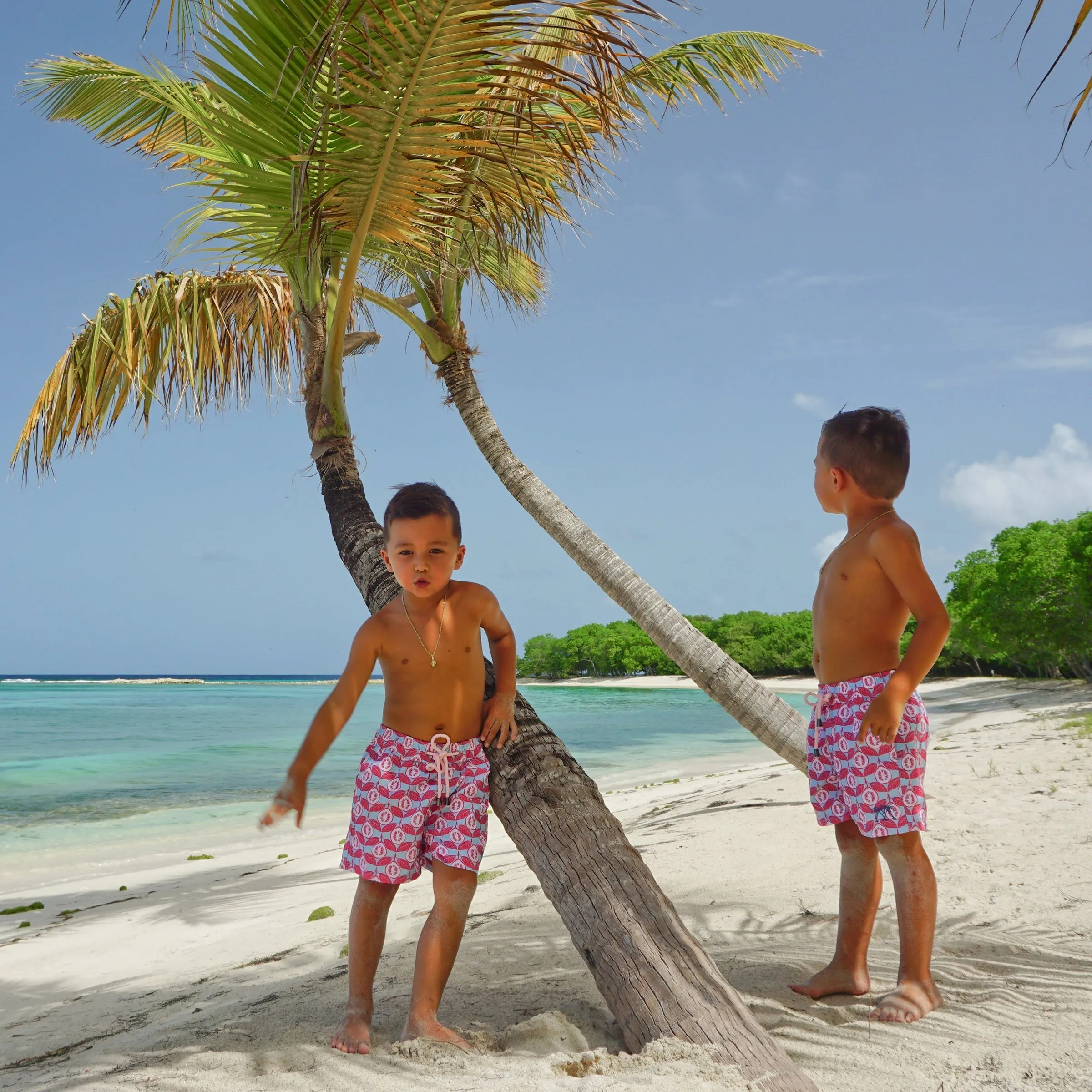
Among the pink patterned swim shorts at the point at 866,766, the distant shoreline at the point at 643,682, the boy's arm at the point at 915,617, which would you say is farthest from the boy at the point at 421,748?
the distant shoreline at the point at 643,682

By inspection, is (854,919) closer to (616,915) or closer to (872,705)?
(872,705)

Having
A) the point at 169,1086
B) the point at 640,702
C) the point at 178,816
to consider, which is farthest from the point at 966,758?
the point at 640,702

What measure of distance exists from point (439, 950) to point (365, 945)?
0.25m

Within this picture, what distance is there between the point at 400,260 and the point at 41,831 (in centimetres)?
1026

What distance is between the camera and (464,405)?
5.96 metres

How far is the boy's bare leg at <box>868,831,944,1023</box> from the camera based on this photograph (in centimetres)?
250

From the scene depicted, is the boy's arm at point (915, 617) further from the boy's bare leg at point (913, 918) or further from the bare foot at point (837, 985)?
the bare foot at point (837, 985)

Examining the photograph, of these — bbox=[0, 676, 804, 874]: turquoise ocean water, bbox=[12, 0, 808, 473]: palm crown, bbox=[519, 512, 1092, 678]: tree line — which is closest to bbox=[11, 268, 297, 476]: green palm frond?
bbox=[12, 0, 808, 473]: palm crown

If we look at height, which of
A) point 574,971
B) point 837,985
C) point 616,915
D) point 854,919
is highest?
point 616,915

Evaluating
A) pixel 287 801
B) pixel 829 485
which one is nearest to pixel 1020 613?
pixel 829 485

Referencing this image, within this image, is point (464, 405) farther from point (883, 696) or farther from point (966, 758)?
point (966, 758)

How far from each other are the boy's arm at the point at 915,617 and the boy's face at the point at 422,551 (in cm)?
140

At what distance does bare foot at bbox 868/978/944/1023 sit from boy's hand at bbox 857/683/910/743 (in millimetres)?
730

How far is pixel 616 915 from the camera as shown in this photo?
245 centimetres
